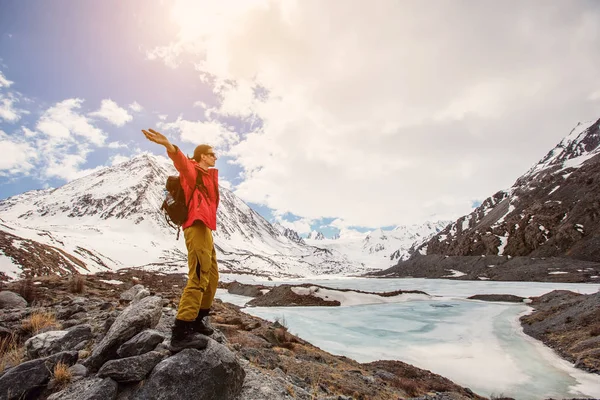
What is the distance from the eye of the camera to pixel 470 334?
17.3m

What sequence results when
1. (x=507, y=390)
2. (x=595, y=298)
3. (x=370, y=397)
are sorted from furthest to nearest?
(x=595, y=298) < (x=507, y=390) < (x=370, y=397)

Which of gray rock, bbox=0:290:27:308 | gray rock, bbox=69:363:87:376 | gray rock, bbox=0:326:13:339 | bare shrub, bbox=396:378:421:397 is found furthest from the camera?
gray rock, bbox=0:290:27:308

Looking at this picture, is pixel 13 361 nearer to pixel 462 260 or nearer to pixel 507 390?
pixel 507 390

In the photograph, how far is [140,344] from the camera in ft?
13.5

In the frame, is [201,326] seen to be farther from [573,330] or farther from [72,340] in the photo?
[573,330]

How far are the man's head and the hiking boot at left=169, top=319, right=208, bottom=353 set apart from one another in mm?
2584

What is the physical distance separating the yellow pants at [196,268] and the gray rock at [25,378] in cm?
184

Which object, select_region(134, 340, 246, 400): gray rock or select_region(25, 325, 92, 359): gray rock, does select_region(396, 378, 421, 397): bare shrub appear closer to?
select_region(134, 340, 246, 400): gray rock

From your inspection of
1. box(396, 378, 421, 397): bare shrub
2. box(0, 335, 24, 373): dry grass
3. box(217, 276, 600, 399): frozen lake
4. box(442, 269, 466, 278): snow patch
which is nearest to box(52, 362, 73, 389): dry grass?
box(0, 335, 24, 373): dry grass

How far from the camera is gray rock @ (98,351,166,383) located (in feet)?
11.9

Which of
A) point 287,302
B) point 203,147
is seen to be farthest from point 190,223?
point 287,302

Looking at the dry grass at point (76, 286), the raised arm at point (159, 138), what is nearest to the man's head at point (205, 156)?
the raised arm at point (159, 138)

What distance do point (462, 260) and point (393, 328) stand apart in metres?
94.4

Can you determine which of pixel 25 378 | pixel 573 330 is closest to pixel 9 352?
pixel 25 378
